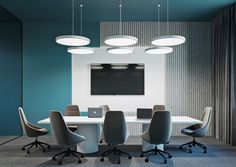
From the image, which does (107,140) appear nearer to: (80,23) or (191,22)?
(80,23)

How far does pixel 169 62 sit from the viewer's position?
630 cm

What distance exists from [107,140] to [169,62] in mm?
3464

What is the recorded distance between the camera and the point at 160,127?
3.62 m

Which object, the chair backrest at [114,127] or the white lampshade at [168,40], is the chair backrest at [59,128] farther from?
the white lampshade at [168,40]

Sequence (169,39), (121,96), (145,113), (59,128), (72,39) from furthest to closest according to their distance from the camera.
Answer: (121,96)
(145,113)
(72,39)
(169,39)
(59,128)

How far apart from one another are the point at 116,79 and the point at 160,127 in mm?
2908

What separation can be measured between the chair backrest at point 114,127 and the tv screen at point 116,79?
104 inches

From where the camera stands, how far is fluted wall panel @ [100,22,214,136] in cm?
625

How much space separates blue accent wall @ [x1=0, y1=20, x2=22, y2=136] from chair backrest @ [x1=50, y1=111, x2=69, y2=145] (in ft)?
10.2

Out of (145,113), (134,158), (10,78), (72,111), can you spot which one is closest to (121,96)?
(72,111)

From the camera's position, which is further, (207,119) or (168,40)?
(207,119)

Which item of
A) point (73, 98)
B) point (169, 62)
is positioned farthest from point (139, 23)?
point (73, 98)

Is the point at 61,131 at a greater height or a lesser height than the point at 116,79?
lesser

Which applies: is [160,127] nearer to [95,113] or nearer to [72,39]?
[95,113]
